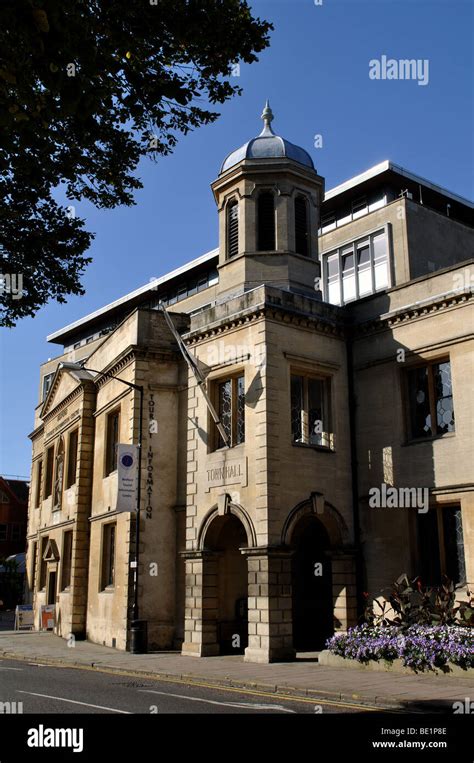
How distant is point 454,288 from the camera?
2028 cm

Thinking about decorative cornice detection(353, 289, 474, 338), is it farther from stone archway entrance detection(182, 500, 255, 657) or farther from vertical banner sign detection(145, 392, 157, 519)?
vertical banner sign detection(145, 392, 157, 519)

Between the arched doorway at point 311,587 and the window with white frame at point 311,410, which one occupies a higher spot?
the window with white frame at point 311,410

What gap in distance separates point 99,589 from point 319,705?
1572 centimetres

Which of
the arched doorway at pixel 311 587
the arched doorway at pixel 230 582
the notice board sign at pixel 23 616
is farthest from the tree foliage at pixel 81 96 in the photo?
the notice board sign at pixel 23 616

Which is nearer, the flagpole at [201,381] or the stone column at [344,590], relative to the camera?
the stone column at [344,590]

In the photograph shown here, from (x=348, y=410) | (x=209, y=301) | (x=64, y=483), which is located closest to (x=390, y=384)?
(x=348, y=410)

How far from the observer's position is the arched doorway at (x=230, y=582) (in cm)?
2133

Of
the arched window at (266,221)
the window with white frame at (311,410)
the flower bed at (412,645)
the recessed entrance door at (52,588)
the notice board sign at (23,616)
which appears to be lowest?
the notice board sign at (23,616)

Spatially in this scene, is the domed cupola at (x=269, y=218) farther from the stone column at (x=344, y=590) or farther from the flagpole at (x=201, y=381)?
the stone column at (x=344, y=590)

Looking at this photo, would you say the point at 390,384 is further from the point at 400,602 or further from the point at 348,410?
the point at 400,602

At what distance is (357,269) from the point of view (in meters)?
31.0

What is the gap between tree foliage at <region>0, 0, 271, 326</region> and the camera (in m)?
8.16

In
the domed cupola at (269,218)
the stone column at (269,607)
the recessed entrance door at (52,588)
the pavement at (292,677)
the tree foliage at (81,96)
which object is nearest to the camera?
the tree foliage at (81,96)

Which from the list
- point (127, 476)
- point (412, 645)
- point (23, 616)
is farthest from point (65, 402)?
point (412, 645)
